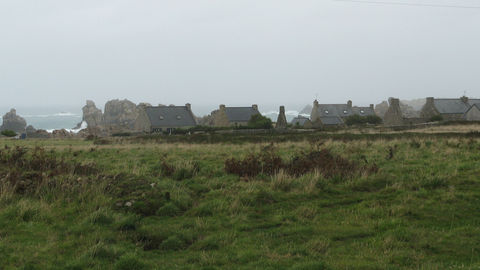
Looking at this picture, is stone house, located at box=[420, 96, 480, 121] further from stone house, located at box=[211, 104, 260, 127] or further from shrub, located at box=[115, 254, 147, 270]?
shrub, located at box=[115, 254, 147, 270]

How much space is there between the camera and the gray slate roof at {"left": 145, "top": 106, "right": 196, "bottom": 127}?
76688mm

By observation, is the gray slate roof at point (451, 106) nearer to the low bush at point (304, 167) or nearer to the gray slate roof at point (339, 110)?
the gray slate roof at point (339, 110)

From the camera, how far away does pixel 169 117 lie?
78.4m

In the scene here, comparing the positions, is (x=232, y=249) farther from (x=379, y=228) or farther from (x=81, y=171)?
(x=81, y=171)

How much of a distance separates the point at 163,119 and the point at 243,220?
69880mm

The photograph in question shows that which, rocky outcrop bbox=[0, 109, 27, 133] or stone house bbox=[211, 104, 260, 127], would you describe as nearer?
stone house bbox=[211, 104, 260, 127]

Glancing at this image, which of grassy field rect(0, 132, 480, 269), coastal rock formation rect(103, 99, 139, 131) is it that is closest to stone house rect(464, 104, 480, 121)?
grassy field rect(0, 132, 480, 269)

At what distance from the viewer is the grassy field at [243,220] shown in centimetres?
689

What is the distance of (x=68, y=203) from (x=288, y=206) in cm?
574

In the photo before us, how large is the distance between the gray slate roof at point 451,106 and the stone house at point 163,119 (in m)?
52.2

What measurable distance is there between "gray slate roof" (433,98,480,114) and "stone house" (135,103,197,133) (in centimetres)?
5225

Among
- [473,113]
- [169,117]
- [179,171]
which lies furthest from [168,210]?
[473,113]

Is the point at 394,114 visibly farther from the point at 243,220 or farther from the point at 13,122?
the point at 13,122

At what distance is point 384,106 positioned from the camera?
575ft
